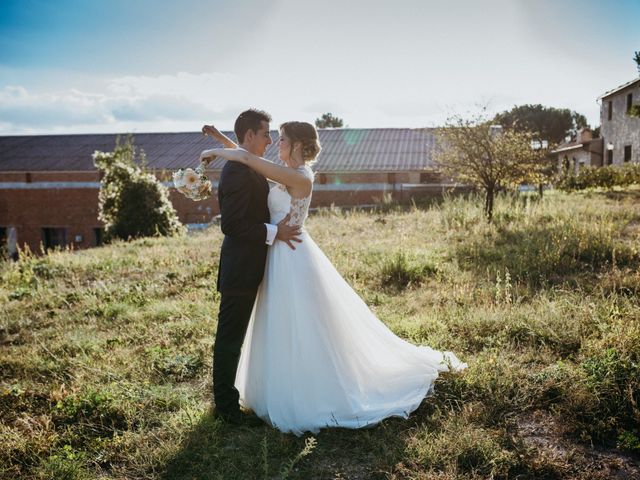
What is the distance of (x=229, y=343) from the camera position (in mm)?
3850

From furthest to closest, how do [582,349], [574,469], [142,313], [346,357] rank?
[142,313] < [582,349] < [346,357] < [574,469]

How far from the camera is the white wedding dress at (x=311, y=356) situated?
376cm

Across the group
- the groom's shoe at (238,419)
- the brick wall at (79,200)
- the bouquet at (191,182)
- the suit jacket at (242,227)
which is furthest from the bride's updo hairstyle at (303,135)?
the brick wall at (79,200)

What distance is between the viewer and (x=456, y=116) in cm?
1220

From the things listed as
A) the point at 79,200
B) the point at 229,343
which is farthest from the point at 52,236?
the point at 229,343

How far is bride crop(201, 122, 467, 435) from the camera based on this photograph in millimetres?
3752

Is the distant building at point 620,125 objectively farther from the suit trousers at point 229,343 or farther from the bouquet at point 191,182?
the suit trousers at point 229,343

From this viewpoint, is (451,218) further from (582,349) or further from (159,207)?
(159,207)

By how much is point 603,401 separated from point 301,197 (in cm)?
275

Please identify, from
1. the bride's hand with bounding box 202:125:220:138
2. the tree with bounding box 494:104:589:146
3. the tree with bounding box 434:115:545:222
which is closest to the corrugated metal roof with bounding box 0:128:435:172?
the tree with bounding box 434:115:545:222

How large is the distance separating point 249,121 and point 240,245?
3.22 ft

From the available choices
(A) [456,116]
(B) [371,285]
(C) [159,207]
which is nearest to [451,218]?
(A) [456,116]

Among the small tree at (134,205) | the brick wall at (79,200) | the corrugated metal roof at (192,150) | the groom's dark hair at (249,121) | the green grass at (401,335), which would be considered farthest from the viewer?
the corrugated metal roof at (192,150)

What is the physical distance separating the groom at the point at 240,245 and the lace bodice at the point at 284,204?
62 millimetres
